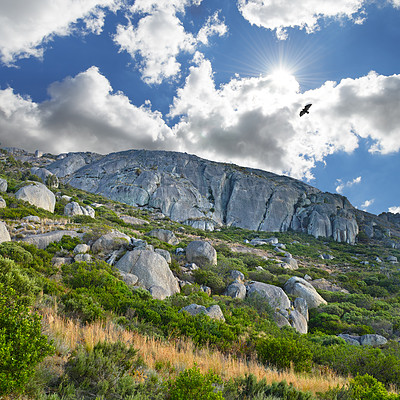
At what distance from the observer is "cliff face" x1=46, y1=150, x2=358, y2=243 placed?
8350cm

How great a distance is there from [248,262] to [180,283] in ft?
43.7

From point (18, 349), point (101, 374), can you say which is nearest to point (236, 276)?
point (101, 374)

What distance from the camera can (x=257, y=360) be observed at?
25.9 ft

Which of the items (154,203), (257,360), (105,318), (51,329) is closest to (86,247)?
(105,318)

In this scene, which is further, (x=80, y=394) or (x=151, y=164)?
(x=151, y=164)

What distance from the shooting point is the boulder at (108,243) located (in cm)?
1698

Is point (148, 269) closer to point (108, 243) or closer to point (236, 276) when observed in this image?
point (108, 243)

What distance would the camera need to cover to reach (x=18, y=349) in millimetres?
3084

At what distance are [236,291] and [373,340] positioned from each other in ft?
26.9

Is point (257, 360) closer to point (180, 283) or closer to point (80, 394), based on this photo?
point (80, 394)

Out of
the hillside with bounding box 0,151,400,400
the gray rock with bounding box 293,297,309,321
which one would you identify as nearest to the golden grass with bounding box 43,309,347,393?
the hillside with bounding box 0,151,400,400

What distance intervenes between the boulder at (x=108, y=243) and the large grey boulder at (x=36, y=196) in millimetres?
15882

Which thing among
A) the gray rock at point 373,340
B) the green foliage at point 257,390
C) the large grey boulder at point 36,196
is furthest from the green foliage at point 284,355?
the large grey boulder at point 36,196

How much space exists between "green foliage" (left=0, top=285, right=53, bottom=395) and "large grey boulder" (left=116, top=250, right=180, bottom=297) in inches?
447
